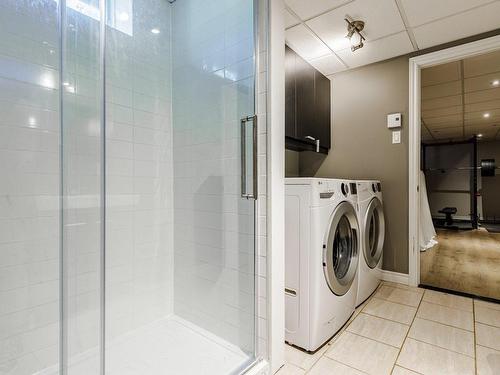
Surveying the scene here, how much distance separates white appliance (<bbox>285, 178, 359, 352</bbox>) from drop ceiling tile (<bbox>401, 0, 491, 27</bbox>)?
1382 millimetres

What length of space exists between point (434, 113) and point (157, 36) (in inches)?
177

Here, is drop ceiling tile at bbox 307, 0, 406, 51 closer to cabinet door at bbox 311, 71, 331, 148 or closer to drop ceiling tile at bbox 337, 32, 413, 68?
drop ceiling tile at bbox 337, 32, 413, 68

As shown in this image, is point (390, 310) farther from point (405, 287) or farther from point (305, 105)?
point (305, 105)

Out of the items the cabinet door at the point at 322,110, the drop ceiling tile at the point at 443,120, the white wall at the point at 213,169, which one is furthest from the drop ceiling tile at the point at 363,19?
the drop ceiling tile at the point at 443,120

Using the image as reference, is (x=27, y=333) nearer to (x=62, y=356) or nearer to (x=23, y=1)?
(x=62, y=356)

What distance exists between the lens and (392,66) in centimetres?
260

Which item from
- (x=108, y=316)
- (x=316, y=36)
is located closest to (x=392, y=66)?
(x=316, y=36)

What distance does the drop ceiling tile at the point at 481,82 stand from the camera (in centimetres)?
306

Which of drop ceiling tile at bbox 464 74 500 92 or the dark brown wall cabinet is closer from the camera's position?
the dark brown wall cabinet

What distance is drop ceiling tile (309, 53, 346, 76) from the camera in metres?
2.61

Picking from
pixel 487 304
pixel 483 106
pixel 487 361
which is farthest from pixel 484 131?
pixel 487 361

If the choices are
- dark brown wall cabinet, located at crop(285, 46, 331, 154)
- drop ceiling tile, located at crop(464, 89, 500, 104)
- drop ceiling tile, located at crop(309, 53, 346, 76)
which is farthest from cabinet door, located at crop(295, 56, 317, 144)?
drop ceiling tile, located at crop(464, 89, 500, 104)

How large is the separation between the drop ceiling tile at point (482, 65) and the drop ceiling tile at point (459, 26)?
558mm

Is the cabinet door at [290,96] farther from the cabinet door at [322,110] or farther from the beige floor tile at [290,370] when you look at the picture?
the beige floor tile at [290,370]
